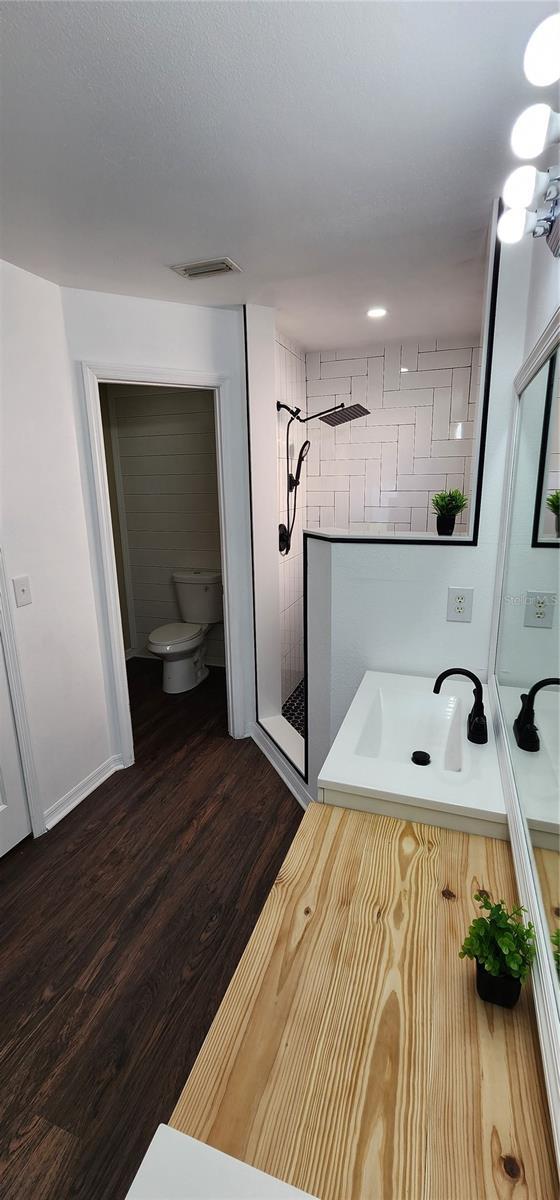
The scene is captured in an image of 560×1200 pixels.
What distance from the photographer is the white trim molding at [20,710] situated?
2.02 meters

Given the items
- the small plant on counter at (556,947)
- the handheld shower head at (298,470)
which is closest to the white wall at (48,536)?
the handheld shower head at (298,470)

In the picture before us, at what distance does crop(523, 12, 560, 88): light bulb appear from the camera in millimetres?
677

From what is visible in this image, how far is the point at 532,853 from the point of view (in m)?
0.88

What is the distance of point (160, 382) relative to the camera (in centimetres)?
244

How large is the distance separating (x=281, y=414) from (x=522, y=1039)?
285 cm

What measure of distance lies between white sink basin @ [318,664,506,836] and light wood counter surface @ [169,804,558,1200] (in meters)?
0.18

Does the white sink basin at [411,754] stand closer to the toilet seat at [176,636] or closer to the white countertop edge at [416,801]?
the white countertop edge at [416,801]

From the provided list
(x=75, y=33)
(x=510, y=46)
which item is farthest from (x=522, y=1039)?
(x=75, y=33)

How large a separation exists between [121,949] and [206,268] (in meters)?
2.52

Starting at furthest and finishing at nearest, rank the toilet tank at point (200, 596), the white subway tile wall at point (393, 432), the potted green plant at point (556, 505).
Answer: the toilet tank at point (200, 596) < the white subway tile wall at point (393, 432) < the potted green plant at point (556, 505)

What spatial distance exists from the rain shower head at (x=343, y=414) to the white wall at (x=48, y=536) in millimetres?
1554

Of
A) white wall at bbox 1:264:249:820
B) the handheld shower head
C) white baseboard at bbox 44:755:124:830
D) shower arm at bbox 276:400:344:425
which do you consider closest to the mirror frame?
white wall at bbox 1:264:249:820

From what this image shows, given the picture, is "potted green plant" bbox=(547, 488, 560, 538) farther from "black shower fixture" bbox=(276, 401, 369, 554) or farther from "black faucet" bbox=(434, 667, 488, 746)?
"black shower fixture" bbox=(276, 401, 369, 554)

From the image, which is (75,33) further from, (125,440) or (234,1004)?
(125,440)
